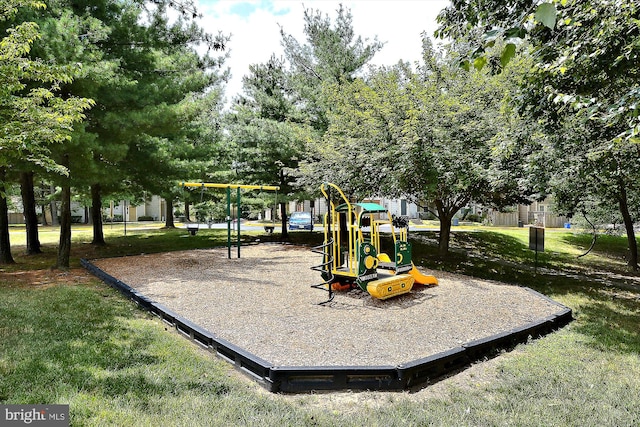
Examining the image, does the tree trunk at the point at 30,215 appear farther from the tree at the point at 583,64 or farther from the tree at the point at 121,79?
the tree at the point at 583,64

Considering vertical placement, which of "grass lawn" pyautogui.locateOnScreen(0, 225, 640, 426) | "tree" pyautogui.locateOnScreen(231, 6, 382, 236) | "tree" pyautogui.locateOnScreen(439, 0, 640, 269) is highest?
"tree" pyautogui.locateOnScreen(231, 6, 382, 236)

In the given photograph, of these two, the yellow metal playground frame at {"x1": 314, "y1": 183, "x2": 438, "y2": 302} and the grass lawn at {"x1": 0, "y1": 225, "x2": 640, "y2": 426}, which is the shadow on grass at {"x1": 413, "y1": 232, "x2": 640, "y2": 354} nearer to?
the grass lawn at {"x1": 0, "y1": 225, "x2": 640, "y2": 426}

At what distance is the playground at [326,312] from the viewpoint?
463 cm

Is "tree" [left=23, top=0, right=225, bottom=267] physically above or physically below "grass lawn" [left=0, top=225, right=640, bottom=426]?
above

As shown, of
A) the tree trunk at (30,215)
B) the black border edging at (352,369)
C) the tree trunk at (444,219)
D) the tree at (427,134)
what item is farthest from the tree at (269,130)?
the black border edging at (352,369)

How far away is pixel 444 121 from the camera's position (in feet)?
30.7

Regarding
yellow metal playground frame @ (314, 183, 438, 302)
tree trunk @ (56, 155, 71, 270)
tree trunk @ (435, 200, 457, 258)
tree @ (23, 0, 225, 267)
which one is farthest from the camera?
tree trunk @ (435, 200, 457, 258)

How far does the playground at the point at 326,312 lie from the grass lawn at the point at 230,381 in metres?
0.53

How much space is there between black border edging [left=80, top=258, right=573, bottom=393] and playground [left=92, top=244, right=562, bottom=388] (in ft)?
0.78

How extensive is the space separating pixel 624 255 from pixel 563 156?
46.9 feet

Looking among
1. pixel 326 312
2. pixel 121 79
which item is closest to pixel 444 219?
pixel 326 312

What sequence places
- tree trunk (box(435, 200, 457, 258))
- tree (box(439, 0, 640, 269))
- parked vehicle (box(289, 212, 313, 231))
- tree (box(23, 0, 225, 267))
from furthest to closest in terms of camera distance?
parked vehicle (box(289, 212, 313, 231)) < tree trunk (box(435, 200, 457, 258)) < tree (box(23, 0, 225, 267)) < tree (box(439, 0, 640, 269))

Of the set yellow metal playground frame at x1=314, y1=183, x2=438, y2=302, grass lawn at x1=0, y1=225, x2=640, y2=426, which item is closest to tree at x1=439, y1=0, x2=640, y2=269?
grass lawn at x1=0, y1=225, x2=640, y2=426

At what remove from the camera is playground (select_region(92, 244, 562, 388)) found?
15.2ft
